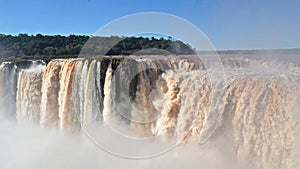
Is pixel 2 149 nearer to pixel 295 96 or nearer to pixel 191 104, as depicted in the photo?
pixel 191 104

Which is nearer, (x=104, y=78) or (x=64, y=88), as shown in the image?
(x=104, y=78)

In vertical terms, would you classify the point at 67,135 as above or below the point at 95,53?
below

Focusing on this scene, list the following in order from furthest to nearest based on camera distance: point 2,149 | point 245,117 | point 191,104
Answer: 1. point 2,149
2. point 191,104
3. point 245,117

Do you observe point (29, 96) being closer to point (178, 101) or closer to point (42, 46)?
point (178, 101)

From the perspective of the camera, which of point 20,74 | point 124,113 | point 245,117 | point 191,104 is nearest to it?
point 245,117

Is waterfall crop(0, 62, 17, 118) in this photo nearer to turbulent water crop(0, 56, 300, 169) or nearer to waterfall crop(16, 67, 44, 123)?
turbulent water crop(0, 56, 300, 169)

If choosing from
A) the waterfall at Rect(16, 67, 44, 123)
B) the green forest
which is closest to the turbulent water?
the waterfall at Rect(16, 67, 44, 123)

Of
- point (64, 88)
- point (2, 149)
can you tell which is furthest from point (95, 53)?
point (2, 149)

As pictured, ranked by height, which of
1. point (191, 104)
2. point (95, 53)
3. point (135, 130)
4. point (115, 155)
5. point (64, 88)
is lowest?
point (115, 155)
